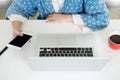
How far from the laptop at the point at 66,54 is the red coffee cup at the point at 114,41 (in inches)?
2.7

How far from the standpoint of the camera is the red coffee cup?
0.91 metres

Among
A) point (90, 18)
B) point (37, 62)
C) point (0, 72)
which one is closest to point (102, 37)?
point (90, 18)

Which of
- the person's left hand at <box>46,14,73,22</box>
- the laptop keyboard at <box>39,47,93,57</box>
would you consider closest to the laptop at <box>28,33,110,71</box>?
the laptop keyboard at <box>39,47,93,57</box>

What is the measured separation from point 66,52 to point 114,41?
211 millimetres

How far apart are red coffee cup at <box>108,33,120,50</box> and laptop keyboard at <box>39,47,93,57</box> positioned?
11cm

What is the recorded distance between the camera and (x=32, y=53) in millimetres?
918

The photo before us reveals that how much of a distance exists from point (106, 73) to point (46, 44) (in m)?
0.26

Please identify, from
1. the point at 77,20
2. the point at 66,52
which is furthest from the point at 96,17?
the point at 66,52

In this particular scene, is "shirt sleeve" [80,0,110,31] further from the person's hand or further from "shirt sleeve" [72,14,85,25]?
the person's hand

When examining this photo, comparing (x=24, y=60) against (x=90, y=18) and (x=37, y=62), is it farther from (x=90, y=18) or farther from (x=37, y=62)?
(x=90, y=18)

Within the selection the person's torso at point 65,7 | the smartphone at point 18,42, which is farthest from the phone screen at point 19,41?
the person's torso at point 65,7

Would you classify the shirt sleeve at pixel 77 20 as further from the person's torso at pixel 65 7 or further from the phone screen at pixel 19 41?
the phone screen at pixel 19 41

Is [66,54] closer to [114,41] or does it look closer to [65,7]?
[114,41]

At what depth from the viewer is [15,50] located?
3.07 feet
